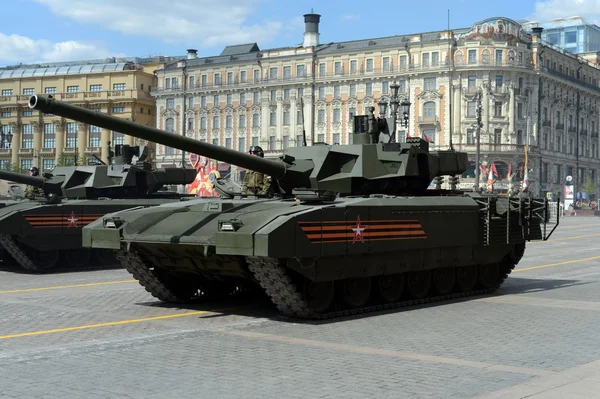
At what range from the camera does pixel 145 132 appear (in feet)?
42.8

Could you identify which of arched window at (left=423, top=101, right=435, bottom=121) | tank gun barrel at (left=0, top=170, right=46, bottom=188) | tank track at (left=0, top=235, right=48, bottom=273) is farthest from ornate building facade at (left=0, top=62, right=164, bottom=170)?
tank track at (left=0, top=235, right=48, bottom=273)

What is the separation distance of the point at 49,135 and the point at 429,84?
46.0 meters

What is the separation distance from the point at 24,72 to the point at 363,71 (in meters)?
45.1

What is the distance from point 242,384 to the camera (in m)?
8.94

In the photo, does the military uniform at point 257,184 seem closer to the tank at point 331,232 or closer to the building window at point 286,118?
the tank at point 331,232

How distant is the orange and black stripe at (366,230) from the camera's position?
13.1m

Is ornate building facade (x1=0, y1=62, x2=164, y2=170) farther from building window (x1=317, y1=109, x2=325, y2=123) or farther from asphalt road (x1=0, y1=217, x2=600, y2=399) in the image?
asphalt road (x1=0, y1=217, x2=600, y2=399)

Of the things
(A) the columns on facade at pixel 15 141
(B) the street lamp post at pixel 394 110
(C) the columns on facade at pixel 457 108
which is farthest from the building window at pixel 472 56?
(B) the street lamp post at pixel 394 110

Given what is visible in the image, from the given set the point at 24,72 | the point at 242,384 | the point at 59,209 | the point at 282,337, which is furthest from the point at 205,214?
the point at 24,72

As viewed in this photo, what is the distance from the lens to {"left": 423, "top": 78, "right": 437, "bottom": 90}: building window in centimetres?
9062

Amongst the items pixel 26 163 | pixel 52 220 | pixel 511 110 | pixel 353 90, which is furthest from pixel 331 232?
pixel 26 163

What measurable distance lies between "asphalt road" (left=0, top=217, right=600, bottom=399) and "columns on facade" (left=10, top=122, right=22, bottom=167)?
9530cm

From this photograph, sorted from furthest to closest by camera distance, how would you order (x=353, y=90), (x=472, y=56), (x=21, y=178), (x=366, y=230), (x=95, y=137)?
(x=95, y=137) < (x=353, y=90) < (x=472, y=56) < (x=21, y=178) < (x=366, y=230)

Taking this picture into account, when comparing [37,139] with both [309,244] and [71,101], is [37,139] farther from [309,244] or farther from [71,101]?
[309,244]
